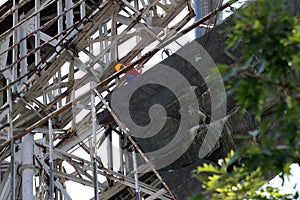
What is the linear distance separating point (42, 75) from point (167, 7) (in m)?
2.12

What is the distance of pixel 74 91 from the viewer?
50.0 feet

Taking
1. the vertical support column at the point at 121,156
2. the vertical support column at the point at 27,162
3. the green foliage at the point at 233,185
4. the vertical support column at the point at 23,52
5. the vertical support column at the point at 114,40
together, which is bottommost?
the green foliage at the point at 233,185

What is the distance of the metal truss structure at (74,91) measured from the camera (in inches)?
586

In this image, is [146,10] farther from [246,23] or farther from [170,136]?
[246,23]

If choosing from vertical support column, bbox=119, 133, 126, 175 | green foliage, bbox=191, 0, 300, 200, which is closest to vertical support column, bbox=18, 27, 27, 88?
vertical support column, bbox=119, 133, 126, 175

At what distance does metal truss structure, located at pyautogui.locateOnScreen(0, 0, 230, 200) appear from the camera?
14.9m

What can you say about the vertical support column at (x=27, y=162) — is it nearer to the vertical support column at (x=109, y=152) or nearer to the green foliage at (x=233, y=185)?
the vertical support column at (x=109, y=152)

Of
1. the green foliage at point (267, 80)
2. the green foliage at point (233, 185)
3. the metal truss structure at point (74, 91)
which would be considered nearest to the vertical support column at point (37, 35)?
the metal truss structure at point (74, 91)

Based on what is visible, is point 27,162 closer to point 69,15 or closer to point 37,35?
point 37,35

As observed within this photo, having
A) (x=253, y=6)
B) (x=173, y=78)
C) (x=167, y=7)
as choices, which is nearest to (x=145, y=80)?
(x=173, y=78)

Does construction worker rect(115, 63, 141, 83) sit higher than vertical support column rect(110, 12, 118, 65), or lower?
lower

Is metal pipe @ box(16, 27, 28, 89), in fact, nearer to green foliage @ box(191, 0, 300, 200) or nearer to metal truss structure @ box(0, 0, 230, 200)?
metal truss structure @ box(0, 0, 230, 200)

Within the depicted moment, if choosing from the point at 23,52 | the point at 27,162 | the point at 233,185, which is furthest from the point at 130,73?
the point at 233,185

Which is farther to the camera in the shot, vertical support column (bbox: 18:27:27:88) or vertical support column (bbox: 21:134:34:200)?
vertical support column (bbox: 18:27:27:88)
